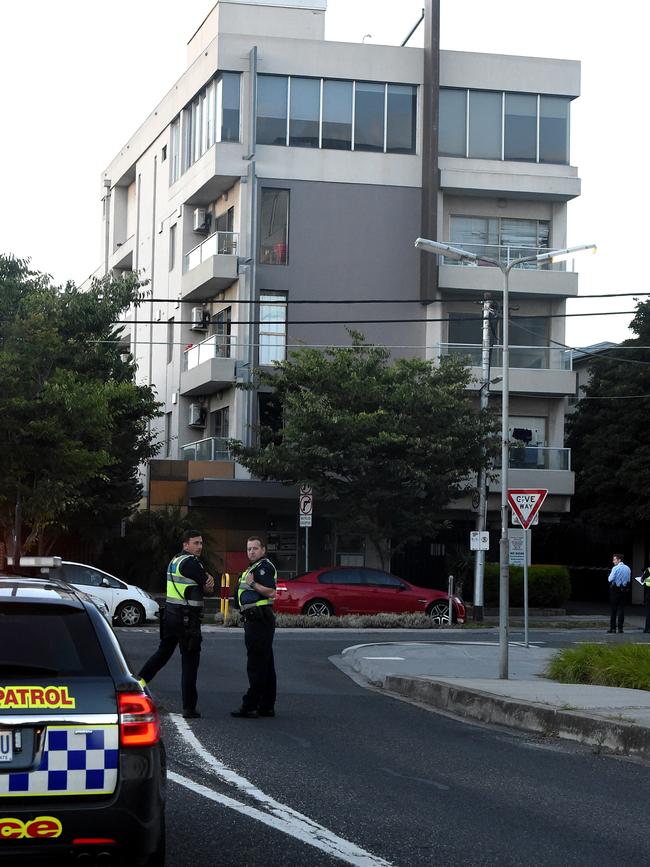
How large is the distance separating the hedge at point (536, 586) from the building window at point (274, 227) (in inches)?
458

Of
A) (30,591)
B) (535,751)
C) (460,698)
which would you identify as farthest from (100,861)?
(460,698)

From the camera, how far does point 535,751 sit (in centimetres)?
1202

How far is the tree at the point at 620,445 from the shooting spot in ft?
157

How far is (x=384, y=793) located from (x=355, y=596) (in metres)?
22.9

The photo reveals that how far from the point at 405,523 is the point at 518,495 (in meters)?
14.4

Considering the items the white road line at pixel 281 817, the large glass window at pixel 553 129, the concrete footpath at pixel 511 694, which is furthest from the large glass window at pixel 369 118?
the white road line at pixel 281 817

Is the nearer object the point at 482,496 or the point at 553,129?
the point at 482,496

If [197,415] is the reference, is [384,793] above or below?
below

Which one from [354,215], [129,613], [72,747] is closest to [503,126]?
[354,215]

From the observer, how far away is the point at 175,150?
163ft

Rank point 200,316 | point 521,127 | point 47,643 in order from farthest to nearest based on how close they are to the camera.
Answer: point 200,316 < point 521,127 < point 47,643

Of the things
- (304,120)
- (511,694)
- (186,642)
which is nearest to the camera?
(186,642)

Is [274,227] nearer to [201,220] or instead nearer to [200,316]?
[201,220]

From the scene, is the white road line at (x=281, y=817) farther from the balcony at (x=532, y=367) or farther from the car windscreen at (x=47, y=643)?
the balcony at (x=532, y=367)
